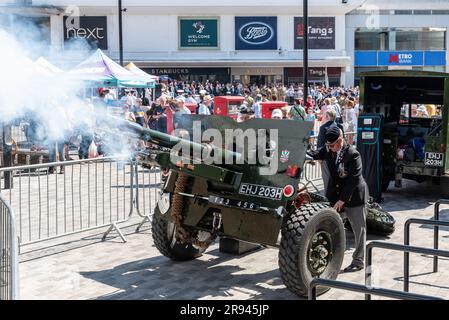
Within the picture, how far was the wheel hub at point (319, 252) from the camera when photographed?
6.37 meters

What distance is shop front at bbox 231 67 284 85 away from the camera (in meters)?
48.5

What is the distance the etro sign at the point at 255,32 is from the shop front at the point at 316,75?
265 centimetres

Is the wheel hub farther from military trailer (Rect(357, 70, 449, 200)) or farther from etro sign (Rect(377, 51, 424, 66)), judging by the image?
etro sign (Rect(377, 51, 424, 66))

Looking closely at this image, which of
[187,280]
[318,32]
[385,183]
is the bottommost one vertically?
[187,280]

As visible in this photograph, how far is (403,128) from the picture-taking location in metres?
12.6

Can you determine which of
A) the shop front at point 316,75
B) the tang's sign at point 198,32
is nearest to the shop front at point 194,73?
the tang's sign at point 198,32

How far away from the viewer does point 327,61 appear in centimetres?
4741

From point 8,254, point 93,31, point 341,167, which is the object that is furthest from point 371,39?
point 8,254

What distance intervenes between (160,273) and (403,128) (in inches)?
279

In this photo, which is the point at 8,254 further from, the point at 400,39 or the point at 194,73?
the point at 400,39

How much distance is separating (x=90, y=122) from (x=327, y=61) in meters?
41.8

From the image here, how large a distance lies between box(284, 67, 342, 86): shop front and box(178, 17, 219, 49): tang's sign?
5.83 meters
